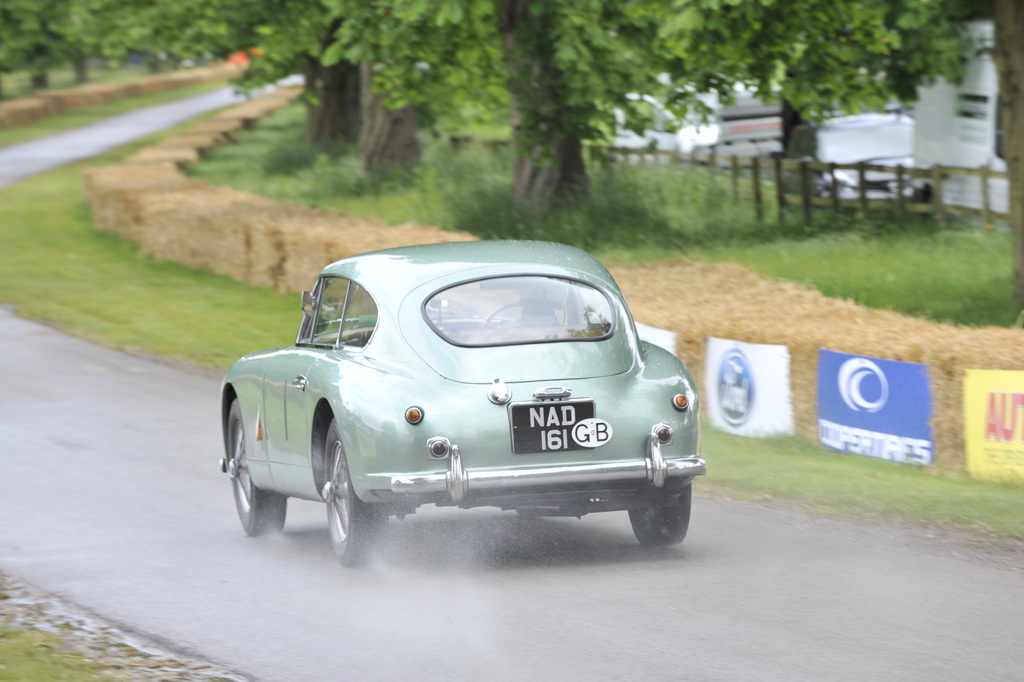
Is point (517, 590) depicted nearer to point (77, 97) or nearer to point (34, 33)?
point (34, 33)

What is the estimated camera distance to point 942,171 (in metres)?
24.6

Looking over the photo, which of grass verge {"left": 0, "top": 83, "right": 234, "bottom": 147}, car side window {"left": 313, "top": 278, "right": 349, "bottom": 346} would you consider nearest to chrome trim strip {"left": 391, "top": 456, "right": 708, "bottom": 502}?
car side window {"left": 313, "top": 278, "right": 349, "bottom": 346}

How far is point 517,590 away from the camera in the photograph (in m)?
7.48

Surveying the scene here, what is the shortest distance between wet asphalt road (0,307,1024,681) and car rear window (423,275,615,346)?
120 centimetres

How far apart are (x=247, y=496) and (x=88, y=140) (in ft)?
169

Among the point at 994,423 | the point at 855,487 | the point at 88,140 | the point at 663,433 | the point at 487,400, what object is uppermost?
the point at 487,400

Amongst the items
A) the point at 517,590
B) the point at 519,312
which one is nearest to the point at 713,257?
the point at 519,312

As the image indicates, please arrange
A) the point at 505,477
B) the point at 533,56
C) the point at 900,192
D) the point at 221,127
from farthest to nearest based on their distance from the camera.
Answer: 1. the point at 221,127
2. the point at 900,192
3. the point at 533,56
4. the point at 505,477

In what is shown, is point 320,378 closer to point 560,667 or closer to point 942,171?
point 560,667

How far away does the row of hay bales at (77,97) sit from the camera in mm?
66750

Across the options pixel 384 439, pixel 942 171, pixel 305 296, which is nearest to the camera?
pixel 384 439

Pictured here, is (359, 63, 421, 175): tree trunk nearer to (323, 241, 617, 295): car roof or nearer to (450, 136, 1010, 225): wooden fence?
(450, 136, 1010, 225): wooden fence

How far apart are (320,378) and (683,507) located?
2079 millimetres

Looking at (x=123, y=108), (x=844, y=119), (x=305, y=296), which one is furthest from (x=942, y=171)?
(x=123, y=108)
